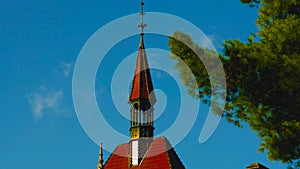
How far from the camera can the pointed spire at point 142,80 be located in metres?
56.8

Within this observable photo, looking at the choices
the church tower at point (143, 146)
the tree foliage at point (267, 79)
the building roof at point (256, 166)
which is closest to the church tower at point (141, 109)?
the church tower at point (143, 146)

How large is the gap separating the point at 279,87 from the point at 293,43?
1.37m

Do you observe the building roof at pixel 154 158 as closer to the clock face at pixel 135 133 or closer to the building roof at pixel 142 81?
the clock face at pixel 135 133

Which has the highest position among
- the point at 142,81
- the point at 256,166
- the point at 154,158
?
the point at 142,81

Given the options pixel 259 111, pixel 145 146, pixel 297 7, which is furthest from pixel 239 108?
pixel 145 146

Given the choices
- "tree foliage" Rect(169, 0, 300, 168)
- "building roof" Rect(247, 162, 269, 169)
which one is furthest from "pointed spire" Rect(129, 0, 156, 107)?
"tree foliage" Rect(169, 0, 300, 168)

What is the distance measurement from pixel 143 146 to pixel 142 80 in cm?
683

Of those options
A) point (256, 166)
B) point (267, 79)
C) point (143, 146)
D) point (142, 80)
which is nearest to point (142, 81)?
point (142, 80)

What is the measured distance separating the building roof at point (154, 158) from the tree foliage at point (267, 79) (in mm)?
33443

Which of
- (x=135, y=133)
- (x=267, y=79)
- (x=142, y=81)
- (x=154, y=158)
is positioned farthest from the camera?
(x=142, y=81)

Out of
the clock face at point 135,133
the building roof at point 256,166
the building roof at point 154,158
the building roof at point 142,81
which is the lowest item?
the building roof at point 256,166

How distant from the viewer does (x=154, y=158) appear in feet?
176

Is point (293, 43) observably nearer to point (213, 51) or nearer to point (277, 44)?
point (277, 44)

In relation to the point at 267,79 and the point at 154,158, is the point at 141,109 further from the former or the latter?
the point at 267,79
